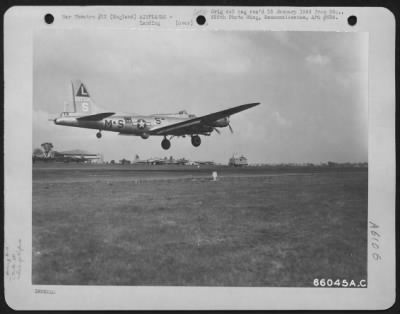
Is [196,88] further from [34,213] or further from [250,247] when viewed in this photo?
[34,213]

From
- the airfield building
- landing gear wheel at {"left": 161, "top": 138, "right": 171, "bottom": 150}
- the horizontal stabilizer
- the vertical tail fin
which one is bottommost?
the airfield building

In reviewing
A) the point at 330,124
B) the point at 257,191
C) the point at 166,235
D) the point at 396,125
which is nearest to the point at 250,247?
the point at 257,191

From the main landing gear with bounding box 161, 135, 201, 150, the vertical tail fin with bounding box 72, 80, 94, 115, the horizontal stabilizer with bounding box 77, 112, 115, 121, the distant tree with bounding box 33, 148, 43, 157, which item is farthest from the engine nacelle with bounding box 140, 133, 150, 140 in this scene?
the distant tree with bounding box 33, 148, 43, 157

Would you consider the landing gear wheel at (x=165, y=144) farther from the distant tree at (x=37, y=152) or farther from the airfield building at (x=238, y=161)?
the distant tree at (x=37, y=152)

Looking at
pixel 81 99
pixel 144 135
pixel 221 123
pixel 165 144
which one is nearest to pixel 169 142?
pixel 165 144

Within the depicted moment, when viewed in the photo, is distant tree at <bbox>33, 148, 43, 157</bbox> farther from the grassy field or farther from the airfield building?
the airfield building

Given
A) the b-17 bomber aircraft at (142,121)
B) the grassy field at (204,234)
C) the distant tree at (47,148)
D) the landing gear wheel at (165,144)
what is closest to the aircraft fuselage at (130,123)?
the b-17 bomber aircraft at (142,121)

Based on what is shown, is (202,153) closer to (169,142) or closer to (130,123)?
(169,142)

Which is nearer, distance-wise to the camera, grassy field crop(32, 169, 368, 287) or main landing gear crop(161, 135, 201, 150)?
grassy field crop(32, 169, 368, 287)
